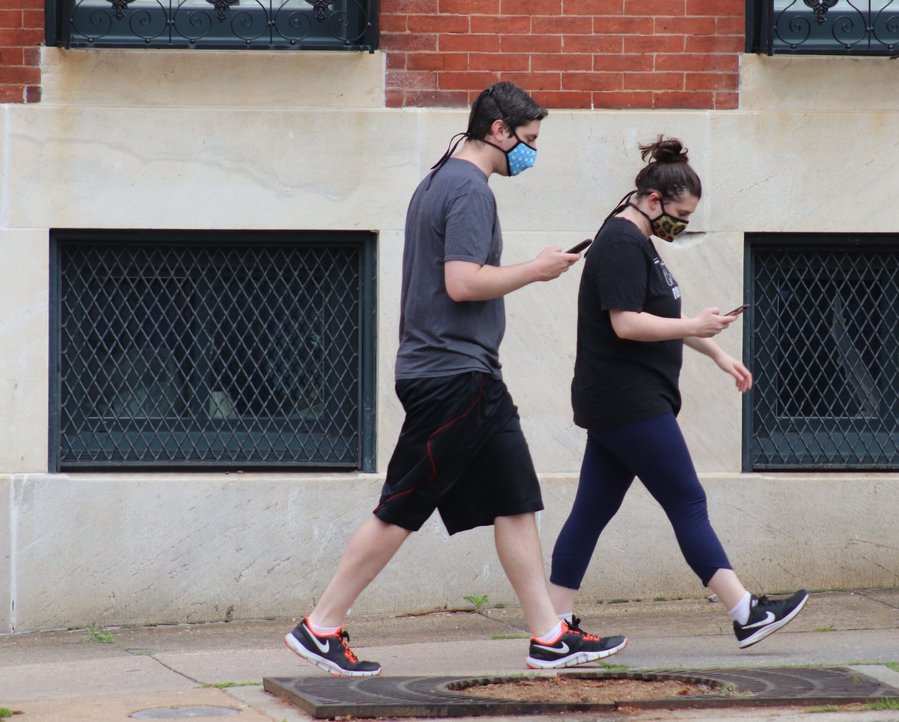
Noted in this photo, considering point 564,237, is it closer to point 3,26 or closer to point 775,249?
point 775,249

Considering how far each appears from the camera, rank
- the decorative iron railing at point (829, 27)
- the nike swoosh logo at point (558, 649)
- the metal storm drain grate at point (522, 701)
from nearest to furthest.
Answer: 1. the metal storm drain grate at point (522, 701)
2. the nike swoosh logo at point (558, 649)
3. the decorative iron railing at point (829, 27)

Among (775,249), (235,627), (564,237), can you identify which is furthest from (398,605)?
(775,249)

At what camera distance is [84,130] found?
6.22 m

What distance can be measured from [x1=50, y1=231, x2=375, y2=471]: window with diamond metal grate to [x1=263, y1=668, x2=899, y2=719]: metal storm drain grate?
6.24ft

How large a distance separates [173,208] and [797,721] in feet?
11.4

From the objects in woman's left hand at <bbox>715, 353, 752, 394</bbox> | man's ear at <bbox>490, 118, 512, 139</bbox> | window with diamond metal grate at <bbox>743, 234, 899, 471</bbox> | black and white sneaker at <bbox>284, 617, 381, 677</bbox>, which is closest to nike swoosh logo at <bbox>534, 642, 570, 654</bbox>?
black and white sneaker at <bbox>284, 617, 381, 677</bbox>

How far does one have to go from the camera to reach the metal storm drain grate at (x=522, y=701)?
4.31m

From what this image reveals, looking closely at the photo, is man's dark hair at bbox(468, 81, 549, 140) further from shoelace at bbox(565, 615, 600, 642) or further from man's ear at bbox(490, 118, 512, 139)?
shoelace at bbox(565, 615, 600, 642)

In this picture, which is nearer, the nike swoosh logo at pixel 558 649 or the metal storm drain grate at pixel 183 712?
the metal storm drain grate at pixel 183 712

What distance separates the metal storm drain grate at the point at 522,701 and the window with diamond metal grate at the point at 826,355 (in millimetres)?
1942

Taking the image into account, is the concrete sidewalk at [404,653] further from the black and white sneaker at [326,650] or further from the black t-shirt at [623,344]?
the black t-shirt at [623,344]

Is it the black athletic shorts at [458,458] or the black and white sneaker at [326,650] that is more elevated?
the black athletic shorts at [458,458]

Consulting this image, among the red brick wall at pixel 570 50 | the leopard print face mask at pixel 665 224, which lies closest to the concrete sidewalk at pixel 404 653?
the leopard print face mask at pixel 665 224

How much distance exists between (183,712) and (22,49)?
3.12 m
